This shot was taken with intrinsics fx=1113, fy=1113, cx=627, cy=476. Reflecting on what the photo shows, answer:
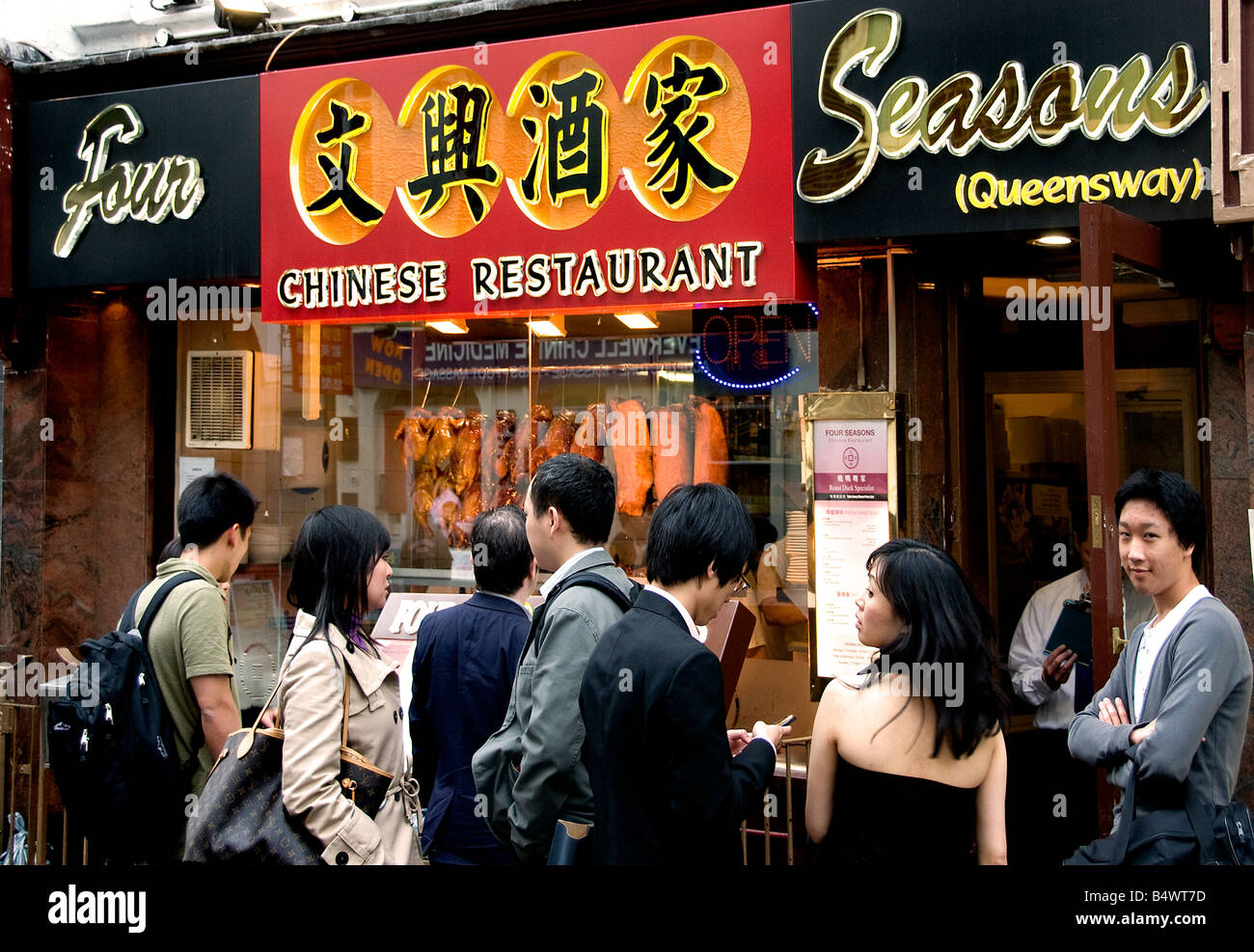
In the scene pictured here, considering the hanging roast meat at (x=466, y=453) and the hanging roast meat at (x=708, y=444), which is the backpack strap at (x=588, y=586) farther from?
the hanging roast meat at (x=466, y=453)

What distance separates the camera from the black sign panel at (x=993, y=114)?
5324mm

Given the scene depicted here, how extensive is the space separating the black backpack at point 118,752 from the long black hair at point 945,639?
9.77 ft

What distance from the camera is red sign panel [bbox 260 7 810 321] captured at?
6.24m

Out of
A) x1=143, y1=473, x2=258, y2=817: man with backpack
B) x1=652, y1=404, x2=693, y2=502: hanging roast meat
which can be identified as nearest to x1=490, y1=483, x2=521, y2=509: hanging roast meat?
x1=652, y1=404, x2=693, y2=502: hanging roast meat

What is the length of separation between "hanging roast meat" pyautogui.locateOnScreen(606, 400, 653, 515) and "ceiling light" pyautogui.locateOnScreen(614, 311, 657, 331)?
0.53 m

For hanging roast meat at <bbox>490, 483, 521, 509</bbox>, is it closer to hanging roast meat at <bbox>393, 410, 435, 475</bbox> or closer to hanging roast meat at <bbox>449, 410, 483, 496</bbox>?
hanging roast meat at <bbox>449, 410, 483, 496</bbox>

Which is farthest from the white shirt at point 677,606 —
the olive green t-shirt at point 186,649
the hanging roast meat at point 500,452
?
the hanging roast meat at point 500,452

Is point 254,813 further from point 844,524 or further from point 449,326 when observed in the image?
point 449,326

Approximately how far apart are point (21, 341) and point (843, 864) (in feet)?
23.4

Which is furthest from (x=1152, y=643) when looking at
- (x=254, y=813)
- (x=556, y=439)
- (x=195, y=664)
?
(x=556, y=439)

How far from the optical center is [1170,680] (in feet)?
12.3

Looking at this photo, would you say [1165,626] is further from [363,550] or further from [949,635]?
[363,550]

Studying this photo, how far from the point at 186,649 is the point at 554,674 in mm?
1944
